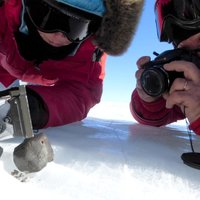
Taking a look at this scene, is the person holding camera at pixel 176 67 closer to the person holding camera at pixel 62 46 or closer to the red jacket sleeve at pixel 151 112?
the red jacket sleeve at pixel 151 112

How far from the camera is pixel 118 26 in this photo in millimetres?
1394

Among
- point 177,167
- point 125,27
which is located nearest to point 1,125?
point 177,167

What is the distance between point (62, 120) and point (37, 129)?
0.58 ft

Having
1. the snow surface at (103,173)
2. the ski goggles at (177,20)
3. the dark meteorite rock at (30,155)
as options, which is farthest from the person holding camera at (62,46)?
the dark meteorite rock at (30,155)

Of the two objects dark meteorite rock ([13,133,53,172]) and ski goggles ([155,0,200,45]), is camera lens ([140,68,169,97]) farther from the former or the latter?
dark meteorite rock ([13,133,53,172])

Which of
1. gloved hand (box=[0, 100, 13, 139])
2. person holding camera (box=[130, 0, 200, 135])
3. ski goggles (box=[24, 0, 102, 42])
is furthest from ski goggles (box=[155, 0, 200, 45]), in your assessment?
gloved hand (box=[0, 100, 13, 139])

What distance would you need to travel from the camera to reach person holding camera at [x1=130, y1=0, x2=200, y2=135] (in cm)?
103

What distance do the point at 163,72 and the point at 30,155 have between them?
2.01 ft

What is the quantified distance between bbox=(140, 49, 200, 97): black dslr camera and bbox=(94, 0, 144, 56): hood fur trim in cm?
33

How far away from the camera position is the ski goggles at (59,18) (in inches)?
47.1

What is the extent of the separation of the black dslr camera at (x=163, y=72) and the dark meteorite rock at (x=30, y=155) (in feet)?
1.88

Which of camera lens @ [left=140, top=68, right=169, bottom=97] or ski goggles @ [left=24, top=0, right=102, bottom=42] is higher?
ski goggles @ [left=24, top=0, right=102, bottom=42]

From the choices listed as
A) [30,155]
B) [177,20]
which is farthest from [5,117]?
[177,20]

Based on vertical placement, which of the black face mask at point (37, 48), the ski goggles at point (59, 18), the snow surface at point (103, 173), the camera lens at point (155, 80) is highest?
the ski goggles at point (59, 18)
